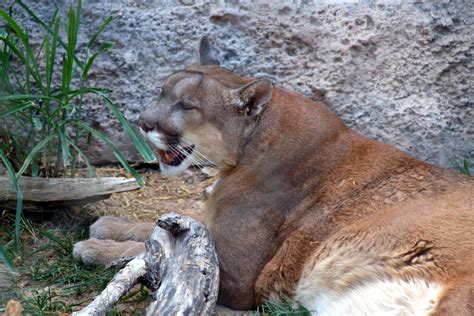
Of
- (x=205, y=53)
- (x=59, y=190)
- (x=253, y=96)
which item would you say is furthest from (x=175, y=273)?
(x=205, y=53)

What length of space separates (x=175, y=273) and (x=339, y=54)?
2.56 meters

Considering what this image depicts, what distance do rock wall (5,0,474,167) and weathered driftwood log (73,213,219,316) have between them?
2.07 metres

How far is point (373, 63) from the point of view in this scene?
5961mm

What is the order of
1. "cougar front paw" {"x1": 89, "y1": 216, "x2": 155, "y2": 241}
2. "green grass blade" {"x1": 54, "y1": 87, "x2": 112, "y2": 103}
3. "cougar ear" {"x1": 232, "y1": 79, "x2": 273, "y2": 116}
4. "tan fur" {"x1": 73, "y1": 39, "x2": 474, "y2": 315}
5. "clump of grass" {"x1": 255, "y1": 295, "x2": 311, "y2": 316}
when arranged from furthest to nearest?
"cougar front paw" {"x1": 89, "y1": 216, "x2": 155, "y2": 241}
"green grass blade" {"x1": 54, "y1": 87, "x2": 112, "y2": 103}
"cougar ear" {"x1": 232, "y1": 79, "x2": 273, "y2": 116}
"clump of grass" {"x1": 255, "y1": 295, "x2": 311, "y2": 316}
"tan fur" {"x1": 73, "y1": 39, "x2": 474, "y2": 315}

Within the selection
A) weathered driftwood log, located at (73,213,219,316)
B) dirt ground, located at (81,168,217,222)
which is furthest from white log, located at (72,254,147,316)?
dirt ground, located at (81,168,217,222)

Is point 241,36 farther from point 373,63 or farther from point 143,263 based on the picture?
point 143,263

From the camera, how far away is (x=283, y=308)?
14.9 feet

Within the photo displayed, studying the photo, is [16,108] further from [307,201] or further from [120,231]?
[307,201]

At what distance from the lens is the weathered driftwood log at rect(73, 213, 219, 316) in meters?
3.83

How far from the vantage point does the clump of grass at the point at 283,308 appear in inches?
176

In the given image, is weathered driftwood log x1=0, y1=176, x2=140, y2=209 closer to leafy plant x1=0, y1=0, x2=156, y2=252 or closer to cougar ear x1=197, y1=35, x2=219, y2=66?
leafy plant x1=0, y1=0, x2=156, y2=252

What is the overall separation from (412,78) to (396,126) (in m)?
0.37

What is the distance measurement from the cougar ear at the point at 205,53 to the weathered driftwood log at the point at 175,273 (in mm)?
1460

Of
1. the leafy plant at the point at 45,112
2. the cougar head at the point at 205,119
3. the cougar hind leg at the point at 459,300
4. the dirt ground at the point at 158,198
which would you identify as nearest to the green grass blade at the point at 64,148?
the leafy plant at the point at 45,112
